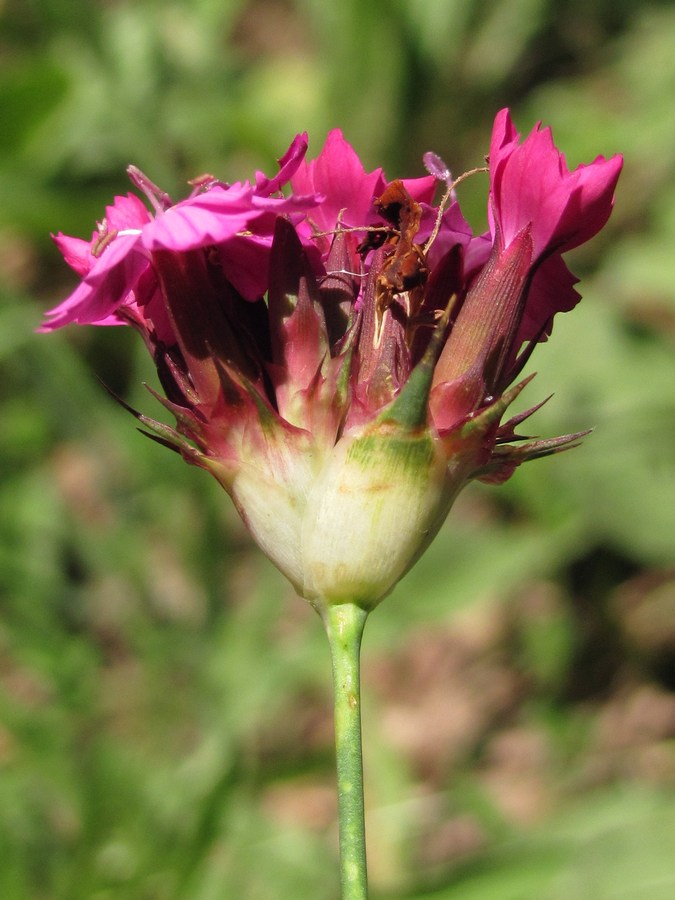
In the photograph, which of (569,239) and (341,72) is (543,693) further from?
(569,239)

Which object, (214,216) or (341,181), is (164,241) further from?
(341,181)

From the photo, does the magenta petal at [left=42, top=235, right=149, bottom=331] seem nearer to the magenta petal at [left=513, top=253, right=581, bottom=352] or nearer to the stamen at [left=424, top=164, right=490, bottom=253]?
the stamen at [left=424, top=164, right=490, bottom=253]

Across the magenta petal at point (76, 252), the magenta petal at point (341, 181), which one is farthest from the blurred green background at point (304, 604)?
the magenta petal at point (341, 181)

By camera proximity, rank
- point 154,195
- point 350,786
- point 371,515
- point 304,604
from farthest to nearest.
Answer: point 304,604 → point 154,195 → point 371,515 → point 350,786

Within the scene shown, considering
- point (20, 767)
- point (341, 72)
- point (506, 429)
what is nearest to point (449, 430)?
point (506, 429)

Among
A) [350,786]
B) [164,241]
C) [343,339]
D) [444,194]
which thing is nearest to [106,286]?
[164,241]
